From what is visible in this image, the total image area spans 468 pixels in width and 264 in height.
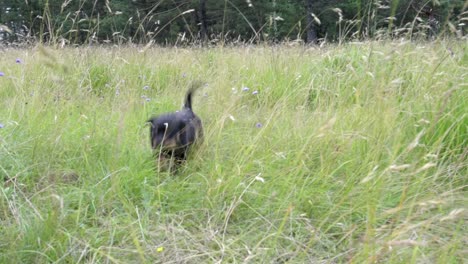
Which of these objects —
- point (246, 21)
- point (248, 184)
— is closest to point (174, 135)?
point (248, 184)

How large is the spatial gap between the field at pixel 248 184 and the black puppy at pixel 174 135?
6 centimetres

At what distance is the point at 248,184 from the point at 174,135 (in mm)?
380

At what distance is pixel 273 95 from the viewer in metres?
2.94

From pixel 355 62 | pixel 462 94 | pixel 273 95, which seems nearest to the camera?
pixel 462 94

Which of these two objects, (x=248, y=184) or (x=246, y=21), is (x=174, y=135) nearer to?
(x=248, y=184)

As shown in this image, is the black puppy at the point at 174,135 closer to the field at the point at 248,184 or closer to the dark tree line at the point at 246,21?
the field at the point at 248,184

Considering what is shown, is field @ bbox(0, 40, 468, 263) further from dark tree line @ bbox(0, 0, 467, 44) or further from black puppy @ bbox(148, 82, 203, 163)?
dark tree line @ bbox(0, 0, 467, 44)

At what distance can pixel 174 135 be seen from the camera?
1.68m

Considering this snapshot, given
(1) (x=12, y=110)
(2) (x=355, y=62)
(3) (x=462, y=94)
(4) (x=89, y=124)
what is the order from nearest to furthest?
(3) (x=462, y=94) < (4) (x=89, y=124) < (1) (x=12, y=110) < (2) (x=355, y=62)

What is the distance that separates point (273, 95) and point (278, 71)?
50cm

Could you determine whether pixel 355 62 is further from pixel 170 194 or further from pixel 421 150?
pixel 170 194

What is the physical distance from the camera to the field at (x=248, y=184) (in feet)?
3.79

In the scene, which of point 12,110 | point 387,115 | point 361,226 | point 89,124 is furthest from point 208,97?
point 361,226

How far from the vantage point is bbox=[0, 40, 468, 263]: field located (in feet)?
3.79
